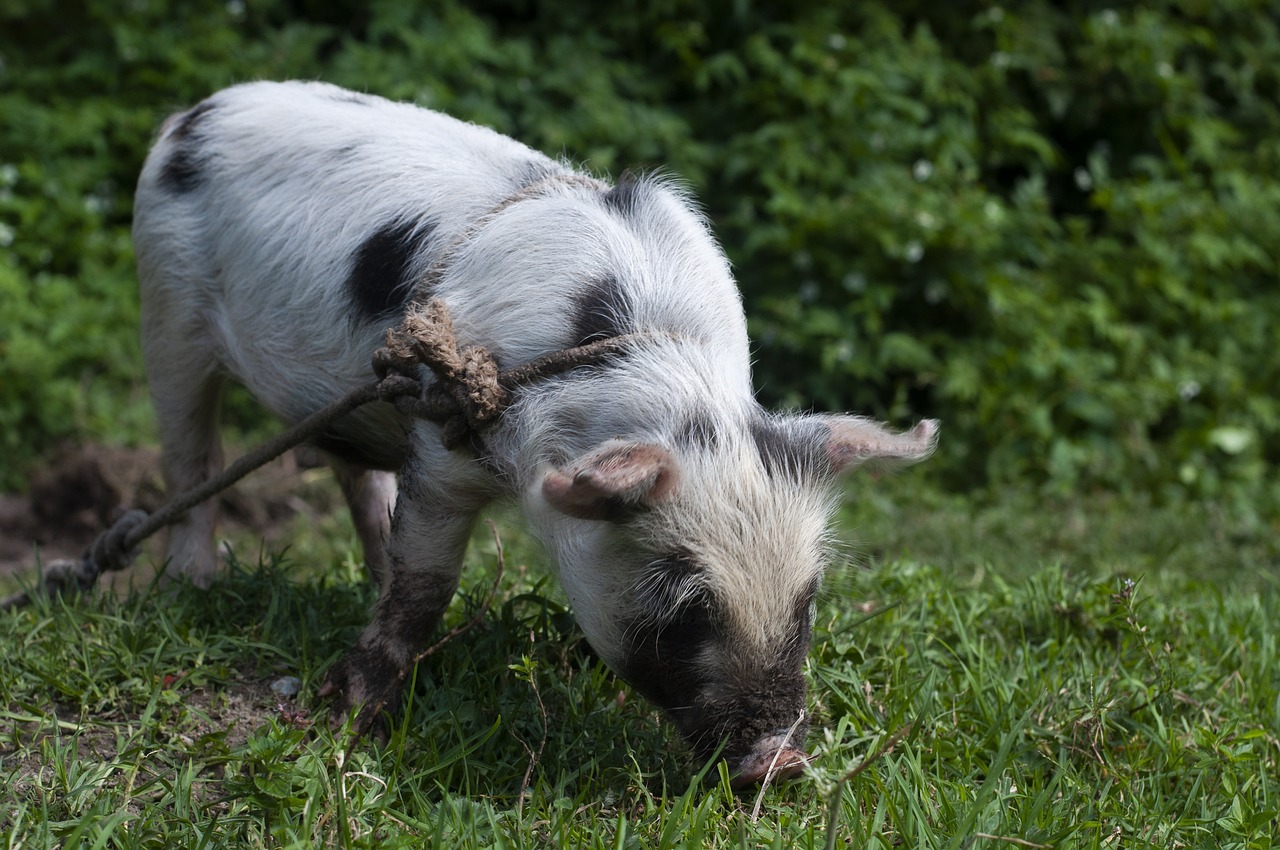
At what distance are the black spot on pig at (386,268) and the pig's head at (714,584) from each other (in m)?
0.81

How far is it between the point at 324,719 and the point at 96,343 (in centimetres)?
502

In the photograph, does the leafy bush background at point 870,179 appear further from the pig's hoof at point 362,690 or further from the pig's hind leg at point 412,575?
the pig's hoof at point 362,690

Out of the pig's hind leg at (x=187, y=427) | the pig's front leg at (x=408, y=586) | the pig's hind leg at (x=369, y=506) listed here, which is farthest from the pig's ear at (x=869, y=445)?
the pig's hind leg at (x=187, y=427)

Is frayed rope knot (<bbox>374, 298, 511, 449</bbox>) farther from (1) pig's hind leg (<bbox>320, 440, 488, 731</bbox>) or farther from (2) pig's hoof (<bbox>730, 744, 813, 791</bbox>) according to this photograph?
(2) pig's hoof (<bbox>730, 744, 813, 791</bbox>)

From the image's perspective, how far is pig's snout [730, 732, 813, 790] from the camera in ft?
9.34

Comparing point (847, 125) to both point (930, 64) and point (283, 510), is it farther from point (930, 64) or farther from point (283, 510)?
point (283, 510)

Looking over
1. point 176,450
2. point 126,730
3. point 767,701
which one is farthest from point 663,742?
point 176,450

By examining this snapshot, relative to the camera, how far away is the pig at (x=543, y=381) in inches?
114

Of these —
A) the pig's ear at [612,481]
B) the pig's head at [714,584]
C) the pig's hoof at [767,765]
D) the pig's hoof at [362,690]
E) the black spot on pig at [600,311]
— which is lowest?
the pig's hoof at [362,690]

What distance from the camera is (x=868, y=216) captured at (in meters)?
7.69

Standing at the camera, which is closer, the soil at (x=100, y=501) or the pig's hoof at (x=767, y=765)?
the pig's hoof at (x=767, y=765)

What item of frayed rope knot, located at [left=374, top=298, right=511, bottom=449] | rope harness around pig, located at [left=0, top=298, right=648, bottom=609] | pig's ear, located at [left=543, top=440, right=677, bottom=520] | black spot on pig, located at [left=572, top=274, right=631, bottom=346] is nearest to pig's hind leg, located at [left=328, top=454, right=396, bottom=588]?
rope harness around pig, located at [left=0, top=298, right=648, bottom=609]

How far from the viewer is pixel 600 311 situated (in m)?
3.13

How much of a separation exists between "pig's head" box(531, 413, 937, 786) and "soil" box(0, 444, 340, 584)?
374 cm
